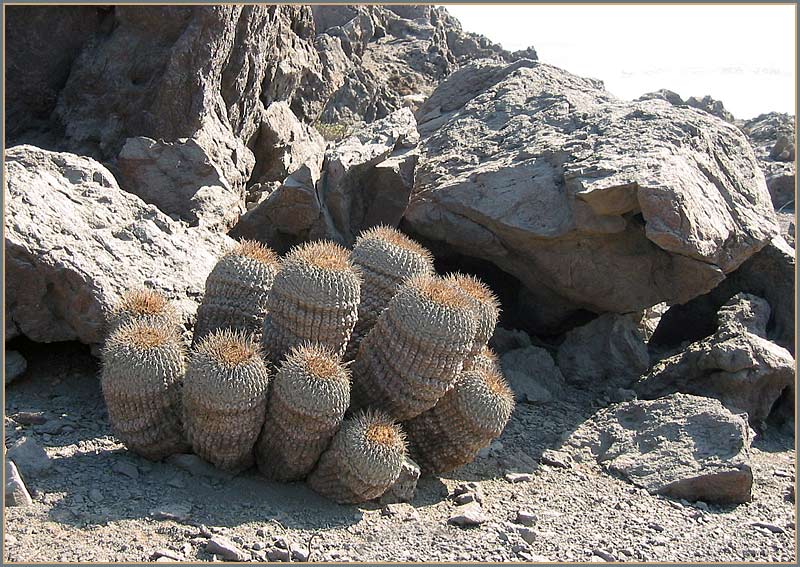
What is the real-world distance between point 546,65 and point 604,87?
64 centimetres

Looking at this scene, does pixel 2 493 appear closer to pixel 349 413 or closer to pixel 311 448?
pixel 311 448

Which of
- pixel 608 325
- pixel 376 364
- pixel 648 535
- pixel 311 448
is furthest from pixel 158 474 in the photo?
pixel 608 325

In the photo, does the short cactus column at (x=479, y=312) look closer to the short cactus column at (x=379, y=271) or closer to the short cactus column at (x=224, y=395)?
the short cactus column at (x=379, y=271)

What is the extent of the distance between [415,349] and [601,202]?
8.08ft

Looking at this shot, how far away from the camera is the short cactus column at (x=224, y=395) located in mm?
4293

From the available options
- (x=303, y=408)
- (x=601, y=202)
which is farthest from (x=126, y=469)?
(x=601, y=202)

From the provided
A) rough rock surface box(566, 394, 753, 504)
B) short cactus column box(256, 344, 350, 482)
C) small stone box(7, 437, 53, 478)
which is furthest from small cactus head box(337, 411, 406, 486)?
rough rock surface box(566, 394, 753, 504)

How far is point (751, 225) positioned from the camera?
7016 mm

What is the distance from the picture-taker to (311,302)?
4.55 m

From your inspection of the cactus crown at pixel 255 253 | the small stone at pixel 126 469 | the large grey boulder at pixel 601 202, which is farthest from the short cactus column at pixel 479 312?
the small stone at pixel 126 469

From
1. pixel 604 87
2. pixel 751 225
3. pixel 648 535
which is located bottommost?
pixel 648 535

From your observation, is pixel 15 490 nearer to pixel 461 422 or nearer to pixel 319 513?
pixel 319 513

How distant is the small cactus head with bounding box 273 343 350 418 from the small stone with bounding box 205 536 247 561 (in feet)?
2.49

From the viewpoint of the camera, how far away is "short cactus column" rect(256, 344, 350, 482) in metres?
4.37
